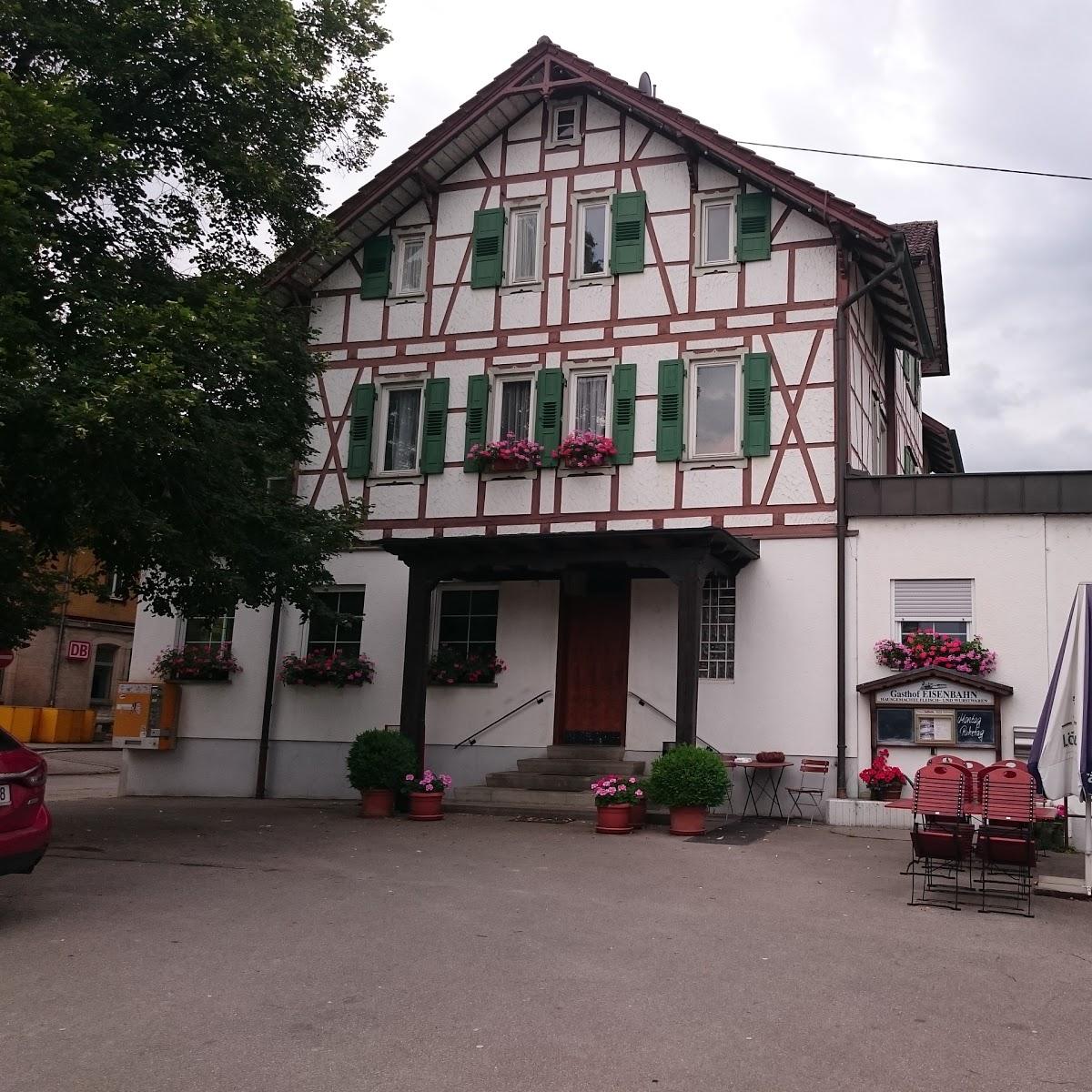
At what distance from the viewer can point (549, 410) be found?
1694cm

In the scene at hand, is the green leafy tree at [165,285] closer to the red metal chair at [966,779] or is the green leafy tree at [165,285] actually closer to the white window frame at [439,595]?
the white window frame at [439,595]

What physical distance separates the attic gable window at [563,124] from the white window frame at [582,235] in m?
0.94

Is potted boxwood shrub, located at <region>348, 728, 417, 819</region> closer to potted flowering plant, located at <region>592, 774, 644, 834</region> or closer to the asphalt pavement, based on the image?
potted flowering plant, located at <region>592, 774, 644, 834</region>

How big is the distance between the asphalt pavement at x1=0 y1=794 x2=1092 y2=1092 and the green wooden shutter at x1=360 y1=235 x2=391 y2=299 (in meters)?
10.0

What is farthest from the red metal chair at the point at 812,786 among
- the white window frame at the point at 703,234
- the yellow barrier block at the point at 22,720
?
the yellow barrier block at the point at 22,720

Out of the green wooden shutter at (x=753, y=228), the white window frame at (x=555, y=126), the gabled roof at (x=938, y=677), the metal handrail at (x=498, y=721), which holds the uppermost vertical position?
the white window frame at (x=555, y=126)

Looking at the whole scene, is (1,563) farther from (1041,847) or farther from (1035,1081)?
(1041,847)

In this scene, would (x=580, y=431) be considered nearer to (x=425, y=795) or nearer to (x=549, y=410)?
(x=549, y=410)

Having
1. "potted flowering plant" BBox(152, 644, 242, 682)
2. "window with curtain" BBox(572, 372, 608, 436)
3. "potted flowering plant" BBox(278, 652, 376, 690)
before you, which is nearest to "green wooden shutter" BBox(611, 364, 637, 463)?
"window with curtain" BBox(572, 372, 608, 436)

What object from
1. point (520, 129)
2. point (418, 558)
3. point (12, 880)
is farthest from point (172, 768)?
point (520, 129)

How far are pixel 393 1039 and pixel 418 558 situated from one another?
34.5 feet

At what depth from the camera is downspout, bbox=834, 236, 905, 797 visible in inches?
580

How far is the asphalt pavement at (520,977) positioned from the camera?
492 centimetres

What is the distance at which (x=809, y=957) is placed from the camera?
705 cm
